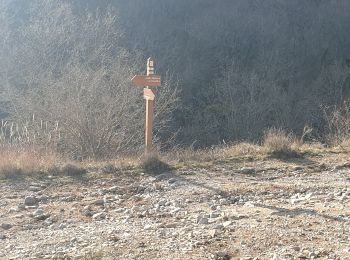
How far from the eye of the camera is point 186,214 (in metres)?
4.49

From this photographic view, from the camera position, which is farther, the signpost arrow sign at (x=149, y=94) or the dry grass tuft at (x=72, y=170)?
the signpost arrow sign at (x=149, y=94)

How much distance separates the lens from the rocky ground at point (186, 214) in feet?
11.7

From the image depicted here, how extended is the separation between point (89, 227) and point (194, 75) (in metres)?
33.1

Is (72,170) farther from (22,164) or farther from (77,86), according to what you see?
(77,86)

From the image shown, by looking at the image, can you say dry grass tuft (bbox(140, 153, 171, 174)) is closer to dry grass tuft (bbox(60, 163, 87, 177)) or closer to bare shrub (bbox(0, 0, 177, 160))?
dry grass tuft (bbox(60, 163, 87, 177))

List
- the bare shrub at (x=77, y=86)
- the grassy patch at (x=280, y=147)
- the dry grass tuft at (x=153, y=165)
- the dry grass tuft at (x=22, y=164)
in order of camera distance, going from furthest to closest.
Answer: the bare shrub at (x=77, y=86), the grassy patch at (x=280, y=147), the dry grass tuft at (x=153, y=165), the dry grass tuft at (x=22, y=164)

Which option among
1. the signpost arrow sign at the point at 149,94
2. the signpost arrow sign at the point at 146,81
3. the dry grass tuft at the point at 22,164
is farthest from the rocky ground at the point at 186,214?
the signpost arrow sign at the point at 146,81

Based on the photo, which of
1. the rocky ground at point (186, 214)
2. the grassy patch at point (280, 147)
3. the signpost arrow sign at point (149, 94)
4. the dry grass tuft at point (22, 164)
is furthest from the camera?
the grassy patch at point (280, 147)

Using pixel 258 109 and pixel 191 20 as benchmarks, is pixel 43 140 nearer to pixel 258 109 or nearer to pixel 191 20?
pixel 258 109

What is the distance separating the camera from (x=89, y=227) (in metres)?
4.20

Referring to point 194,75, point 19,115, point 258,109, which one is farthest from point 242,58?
point 19,115

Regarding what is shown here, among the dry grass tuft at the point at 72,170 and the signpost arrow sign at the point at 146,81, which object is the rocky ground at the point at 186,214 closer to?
the dry grass tuft at the point at 72,170

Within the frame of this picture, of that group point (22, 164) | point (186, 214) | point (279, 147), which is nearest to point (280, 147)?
point (279, 147)

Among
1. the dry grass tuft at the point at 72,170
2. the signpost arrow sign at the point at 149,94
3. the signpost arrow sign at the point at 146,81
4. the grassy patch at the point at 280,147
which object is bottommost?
the dry grass tuft at the point at 72,170
